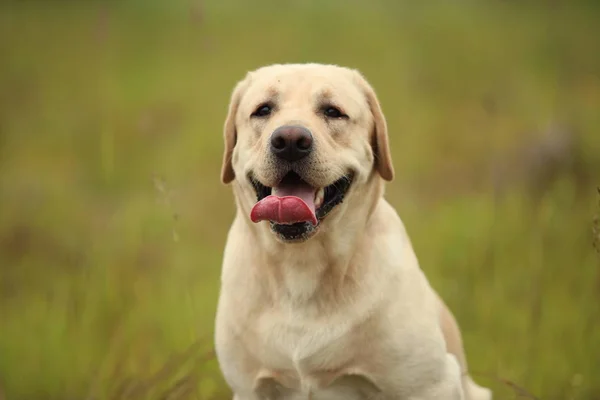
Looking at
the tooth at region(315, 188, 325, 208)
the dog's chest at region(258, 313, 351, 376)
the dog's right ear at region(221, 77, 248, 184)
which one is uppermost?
the dog's right ear at region(221, 77, 248, 184)

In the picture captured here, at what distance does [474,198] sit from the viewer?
23.8 ft

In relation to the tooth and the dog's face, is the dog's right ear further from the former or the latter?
the tooth

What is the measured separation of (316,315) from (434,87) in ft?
22.2

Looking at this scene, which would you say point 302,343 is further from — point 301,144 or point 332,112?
point 332,112

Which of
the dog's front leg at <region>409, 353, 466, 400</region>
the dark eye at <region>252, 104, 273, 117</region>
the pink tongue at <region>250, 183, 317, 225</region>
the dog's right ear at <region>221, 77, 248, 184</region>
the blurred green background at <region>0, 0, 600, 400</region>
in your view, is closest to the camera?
the pink tongue at <region>250, 183, 317, 225</region>

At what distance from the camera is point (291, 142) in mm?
3377

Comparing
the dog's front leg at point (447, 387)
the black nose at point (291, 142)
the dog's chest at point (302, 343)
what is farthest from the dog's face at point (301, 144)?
the dog's front leg at point (447, 387)

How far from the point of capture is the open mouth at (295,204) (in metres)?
3.32

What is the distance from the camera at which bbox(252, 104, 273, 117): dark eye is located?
12.2ft

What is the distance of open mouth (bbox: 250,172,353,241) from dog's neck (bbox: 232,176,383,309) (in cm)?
10

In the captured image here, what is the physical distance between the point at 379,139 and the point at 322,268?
56 centimetres

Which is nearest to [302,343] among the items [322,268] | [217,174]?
[322,268]

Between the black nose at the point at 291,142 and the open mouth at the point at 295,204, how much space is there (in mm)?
120

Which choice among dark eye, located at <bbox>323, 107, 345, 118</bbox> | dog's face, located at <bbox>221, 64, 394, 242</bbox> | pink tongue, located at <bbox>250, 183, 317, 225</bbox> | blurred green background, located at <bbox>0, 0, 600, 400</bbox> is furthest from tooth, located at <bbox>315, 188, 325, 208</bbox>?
blurred green background, located at <bbox>0, 0, 600, 400</bbox>
